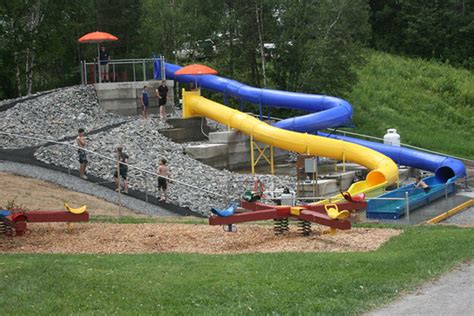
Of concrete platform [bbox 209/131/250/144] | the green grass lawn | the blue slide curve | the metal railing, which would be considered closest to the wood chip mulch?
the green grass lawn

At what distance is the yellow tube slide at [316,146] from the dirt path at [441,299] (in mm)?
15842

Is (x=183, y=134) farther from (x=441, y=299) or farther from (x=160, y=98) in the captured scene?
(x=441, y=299)

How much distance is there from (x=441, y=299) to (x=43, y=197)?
1625cm

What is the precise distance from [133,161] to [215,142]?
18.0 ft

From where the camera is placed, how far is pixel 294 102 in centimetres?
3784

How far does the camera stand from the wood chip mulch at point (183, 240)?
53.3 ft

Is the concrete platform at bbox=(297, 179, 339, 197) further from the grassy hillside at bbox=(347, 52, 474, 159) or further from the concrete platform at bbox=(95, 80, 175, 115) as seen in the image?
the grassy hillside at bbox=(347, 52, 474, 159)

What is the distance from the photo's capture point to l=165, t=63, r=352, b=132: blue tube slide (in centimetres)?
3534

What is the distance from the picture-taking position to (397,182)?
103 ft

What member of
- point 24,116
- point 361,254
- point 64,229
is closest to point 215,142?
point 24,116

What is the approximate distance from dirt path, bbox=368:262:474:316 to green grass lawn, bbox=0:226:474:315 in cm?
24

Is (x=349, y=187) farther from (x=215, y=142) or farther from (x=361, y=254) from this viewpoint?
(x=361, y=254)

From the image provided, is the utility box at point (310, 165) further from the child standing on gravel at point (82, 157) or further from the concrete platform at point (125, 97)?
the concrete platform at point (125, 97)

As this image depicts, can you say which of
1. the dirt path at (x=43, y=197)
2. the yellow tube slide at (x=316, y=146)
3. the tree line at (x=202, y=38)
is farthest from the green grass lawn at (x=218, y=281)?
the tree line at (x=202, y=38)
